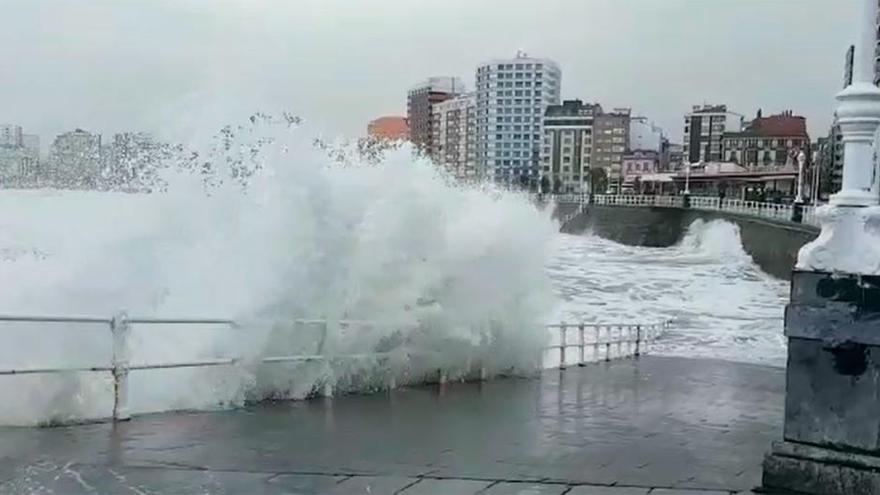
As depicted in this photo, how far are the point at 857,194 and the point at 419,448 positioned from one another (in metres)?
3.30

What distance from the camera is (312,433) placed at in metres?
7.39

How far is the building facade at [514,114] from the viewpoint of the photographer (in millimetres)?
119500

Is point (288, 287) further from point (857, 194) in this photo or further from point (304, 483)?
point (857, 194)

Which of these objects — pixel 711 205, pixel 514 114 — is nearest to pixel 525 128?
pixel 514 114

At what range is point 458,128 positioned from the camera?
319ft

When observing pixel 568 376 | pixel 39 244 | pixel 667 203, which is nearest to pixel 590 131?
pixel 667 203

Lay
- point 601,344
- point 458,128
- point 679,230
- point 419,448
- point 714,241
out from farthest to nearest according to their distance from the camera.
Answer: point 458,128 → point 679,230 → point 714,241 → point 601,344 → point 419,448

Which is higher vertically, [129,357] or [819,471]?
[819,471]

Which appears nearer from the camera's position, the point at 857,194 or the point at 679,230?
the point at 857,194

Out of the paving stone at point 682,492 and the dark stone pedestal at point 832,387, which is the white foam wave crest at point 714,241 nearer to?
the paving stone at point 682,492

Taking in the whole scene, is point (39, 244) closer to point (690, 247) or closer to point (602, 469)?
point (602, 469)

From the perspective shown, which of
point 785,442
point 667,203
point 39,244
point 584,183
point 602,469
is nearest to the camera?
point 785,442

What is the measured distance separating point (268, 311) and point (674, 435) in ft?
15.3

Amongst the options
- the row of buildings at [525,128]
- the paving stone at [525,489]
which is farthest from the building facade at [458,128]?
the paving stone at [525,489]
